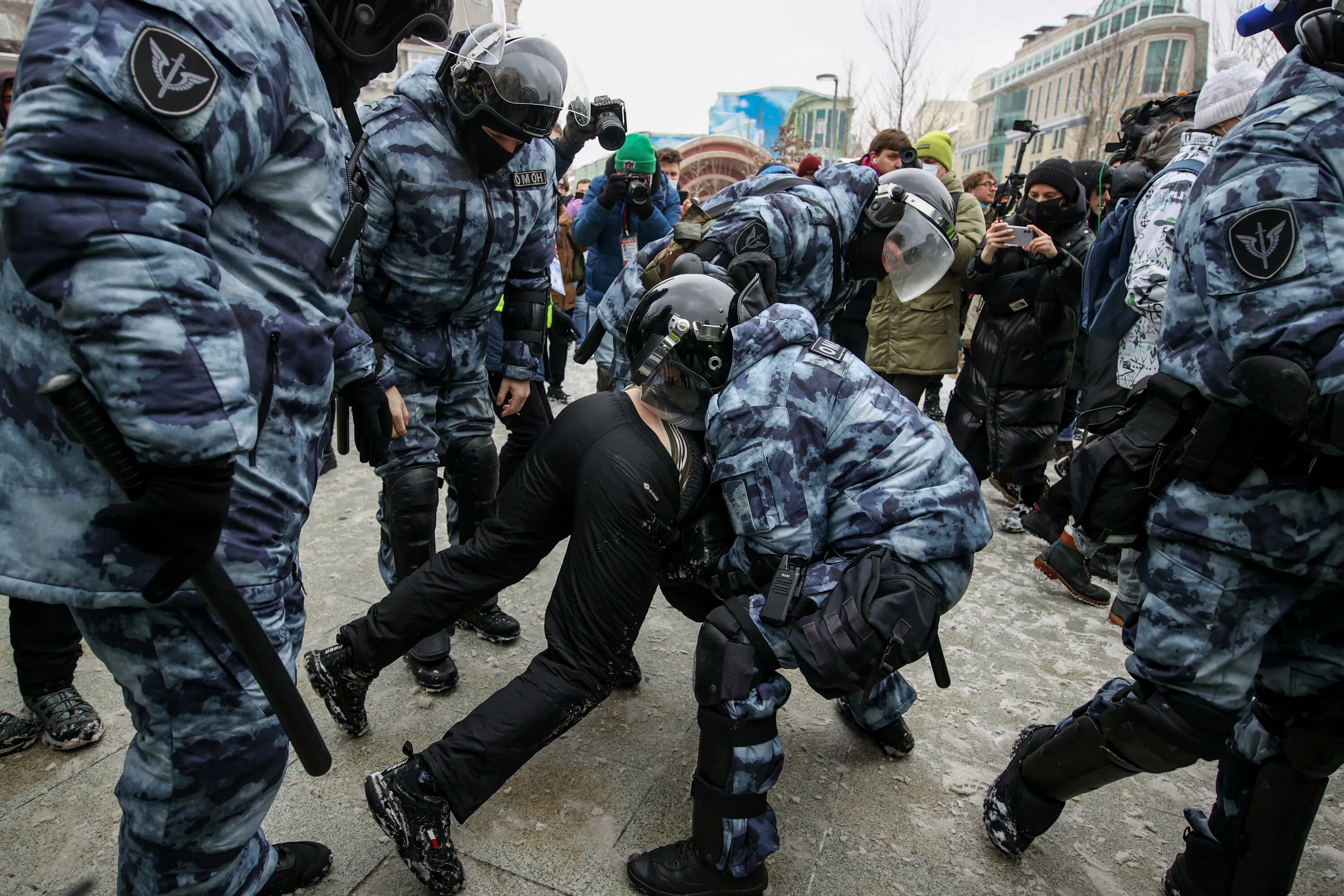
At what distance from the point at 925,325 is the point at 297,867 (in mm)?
3965

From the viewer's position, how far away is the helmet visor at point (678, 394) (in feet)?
6.75

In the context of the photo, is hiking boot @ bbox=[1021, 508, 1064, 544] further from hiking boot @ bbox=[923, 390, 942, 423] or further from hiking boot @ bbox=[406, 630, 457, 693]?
hiking boot @ bbox=[406, 630, 457, 693]

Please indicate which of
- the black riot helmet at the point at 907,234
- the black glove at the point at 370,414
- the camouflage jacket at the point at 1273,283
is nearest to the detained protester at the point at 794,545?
the camouflage jacket at the point at 1273,283

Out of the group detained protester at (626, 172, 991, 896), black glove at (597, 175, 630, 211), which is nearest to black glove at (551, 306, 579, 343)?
black glove at (597, 175, 630, 211)

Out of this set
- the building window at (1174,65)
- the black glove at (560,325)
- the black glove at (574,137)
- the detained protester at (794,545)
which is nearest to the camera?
the detained protester at (794,545)

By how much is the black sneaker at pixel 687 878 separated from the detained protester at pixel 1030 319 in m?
2.85

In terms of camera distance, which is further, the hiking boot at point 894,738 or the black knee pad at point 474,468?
the black knee pad at point 474,468

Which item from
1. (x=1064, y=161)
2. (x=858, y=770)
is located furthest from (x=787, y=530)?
(x=1064, y=161)

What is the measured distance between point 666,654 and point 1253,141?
228 centimetres

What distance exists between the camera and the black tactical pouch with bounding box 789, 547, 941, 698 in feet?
5.48

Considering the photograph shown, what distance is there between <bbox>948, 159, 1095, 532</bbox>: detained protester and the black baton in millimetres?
3631

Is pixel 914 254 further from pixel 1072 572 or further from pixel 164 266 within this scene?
pixel 164 266

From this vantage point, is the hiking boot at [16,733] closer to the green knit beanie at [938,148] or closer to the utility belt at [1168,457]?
the utility belt at [1168,457]

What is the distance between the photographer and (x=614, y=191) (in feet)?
16.2
